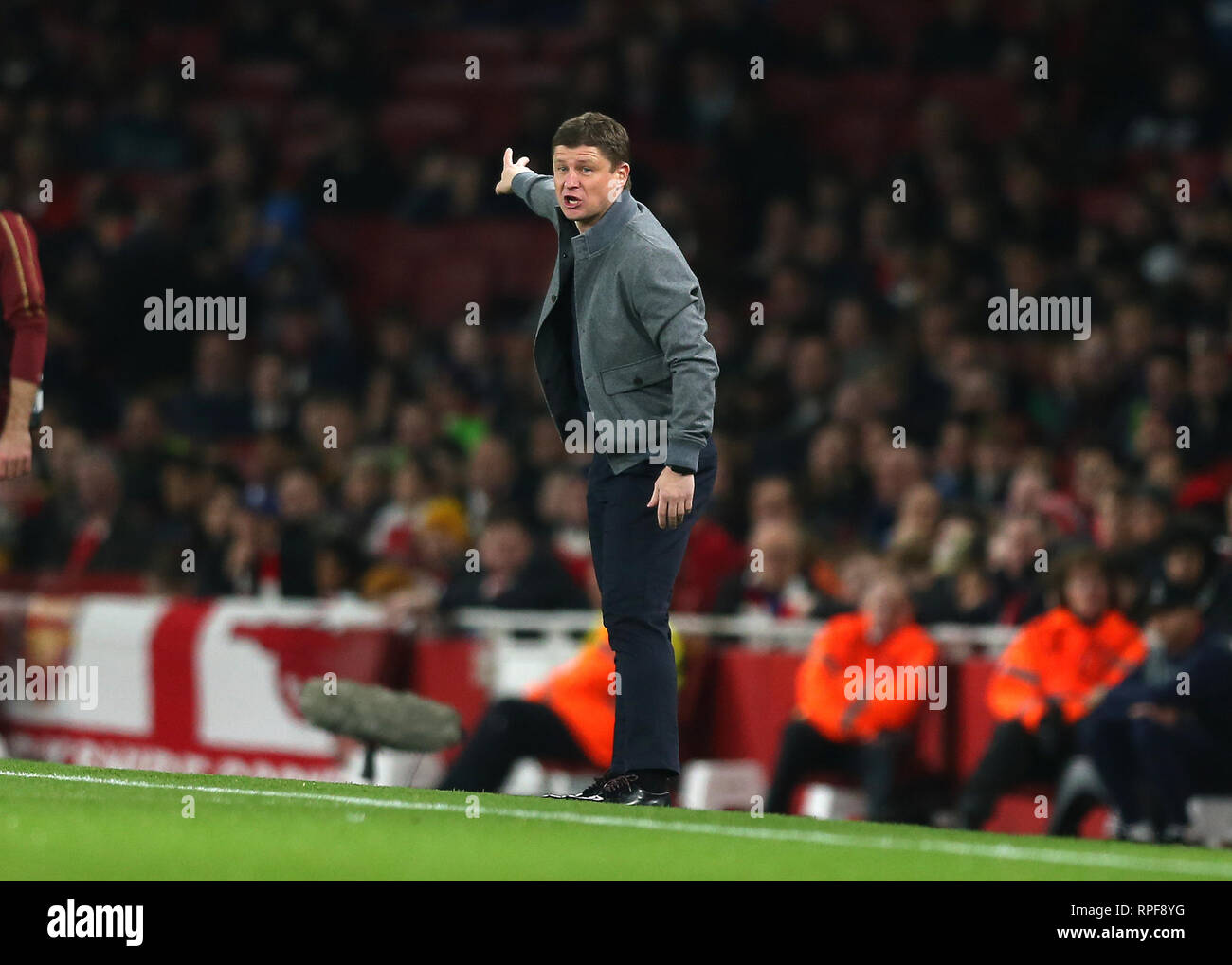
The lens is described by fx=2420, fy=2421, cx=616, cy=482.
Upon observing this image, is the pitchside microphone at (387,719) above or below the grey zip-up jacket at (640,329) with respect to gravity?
below

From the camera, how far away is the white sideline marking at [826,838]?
648 centimetres

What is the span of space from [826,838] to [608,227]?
1917mm

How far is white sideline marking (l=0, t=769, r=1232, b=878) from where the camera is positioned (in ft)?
21.3

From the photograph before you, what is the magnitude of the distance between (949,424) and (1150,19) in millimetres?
5654

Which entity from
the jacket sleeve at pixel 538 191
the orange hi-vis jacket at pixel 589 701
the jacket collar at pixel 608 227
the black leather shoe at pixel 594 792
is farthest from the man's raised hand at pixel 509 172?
the orange hi-vis jacket at pixel 589 701

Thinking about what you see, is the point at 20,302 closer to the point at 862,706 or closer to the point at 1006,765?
the point at 862,706

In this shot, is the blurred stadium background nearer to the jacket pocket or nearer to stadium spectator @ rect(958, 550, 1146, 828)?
stadium spectator @ rect(958, 550, 1146, 828)

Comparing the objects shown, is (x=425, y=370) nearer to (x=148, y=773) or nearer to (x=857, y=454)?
(x=857, y=454)

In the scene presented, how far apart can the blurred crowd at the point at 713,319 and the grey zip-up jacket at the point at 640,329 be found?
4136 millimetres

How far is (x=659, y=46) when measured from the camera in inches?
741

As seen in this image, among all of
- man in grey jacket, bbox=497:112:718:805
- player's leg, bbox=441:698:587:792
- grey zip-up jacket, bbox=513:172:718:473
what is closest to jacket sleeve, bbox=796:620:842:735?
player's leg, bbox=441:698:587:792

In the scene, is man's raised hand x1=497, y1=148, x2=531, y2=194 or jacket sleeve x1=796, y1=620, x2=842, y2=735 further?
jacket sleeve x1=796, y1=620, x2=842, y2=735

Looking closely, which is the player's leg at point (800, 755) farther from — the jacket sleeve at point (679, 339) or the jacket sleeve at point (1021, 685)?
the jacket sleeve at point (679, 339)
